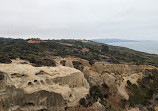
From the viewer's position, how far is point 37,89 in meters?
22.0

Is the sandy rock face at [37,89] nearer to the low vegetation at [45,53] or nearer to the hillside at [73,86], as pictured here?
the hillside at [73,86]

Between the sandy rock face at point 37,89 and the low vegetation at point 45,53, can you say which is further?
the low vegetation at point 45,53

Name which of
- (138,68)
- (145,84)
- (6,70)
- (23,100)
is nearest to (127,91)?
(145,84)

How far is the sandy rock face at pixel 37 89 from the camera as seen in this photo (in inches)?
804

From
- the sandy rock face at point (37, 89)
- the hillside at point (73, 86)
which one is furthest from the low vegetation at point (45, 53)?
the sandy rock face at point (37, 89)

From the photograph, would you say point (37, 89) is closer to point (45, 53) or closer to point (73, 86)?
point (73, 86)

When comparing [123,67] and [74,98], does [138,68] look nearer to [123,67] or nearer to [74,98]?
[123,67]

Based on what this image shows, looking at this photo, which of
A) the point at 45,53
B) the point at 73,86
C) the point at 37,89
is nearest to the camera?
the point at 37,89

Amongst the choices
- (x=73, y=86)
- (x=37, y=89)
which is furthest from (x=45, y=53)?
(x=37, y=89)

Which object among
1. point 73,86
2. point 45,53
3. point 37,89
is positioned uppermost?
point 45,53

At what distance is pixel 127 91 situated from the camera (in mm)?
33844

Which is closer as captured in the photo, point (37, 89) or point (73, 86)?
point (37, 89)

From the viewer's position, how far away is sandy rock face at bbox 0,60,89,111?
2042 centimetres

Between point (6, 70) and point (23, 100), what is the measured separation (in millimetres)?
4838
